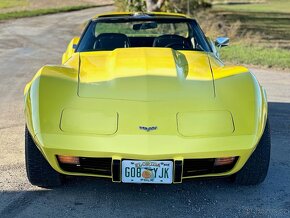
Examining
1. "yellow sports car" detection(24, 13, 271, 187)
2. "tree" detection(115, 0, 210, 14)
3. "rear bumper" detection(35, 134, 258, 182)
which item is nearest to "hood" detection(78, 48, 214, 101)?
"yellow sports car" detection(24, 13, 271, 187)

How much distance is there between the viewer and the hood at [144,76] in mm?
3676

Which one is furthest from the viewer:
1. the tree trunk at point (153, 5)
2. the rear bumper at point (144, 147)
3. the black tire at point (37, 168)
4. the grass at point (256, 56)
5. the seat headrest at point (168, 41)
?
the tree trunk at point (153, 5)

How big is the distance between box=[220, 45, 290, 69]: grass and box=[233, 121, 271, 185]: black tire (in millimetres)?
7291

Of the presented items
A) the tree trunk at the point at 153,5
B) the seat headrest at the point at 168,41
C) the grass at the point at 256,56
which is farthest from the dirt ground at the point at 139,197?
the tree trunk at the point at 153,5

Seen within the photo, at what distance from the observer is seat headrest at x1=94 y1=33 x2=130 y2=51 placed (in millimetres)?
5128

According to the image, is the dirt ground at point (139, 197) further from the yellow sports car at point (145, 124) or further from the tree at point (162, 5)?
the tree at point (162, 5)

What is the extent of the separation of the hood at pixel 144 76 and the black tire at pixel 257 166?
0.56 metres

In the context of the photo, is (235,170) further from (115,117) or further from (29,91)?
(29,91)

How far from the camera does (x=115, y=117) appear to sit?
3.46 metres

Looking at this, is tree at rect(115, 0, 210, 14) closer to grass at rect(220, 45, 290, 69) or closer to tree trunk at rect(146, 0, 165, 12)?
tree trunk at rect(146, 0, 165, 12)

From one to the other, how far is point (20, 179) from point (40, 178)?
1.38ft

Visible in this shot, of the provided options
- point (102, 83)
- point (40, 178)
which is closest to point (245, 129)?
point (102, 83)

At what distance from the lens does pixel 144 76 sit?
3.89 m

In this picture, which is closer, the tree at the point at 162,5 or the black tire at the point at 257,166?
the black tire at the point at 257,166
